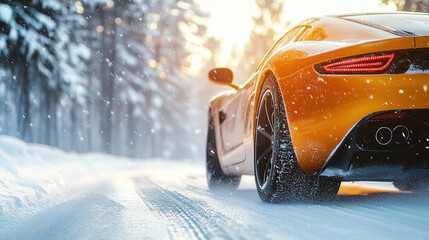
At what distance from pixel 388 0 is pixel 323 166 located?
867 centimetres

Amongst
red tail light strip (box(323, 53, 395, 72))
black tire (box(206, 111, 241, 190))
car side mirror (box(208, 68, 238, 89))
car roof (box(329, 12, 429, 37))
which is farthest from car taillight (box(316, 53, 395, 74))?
black tire (box(206, 111, 241, 190))

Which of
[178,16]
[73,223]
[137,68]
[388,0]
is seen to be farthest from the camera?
[178,16]

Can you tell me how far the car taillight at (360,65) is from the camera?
279 centimetres

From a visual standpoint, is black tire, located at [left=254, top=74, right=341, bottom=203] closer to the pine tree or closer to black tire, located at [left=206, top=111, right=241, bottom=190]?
black tire, located at [left=206, top=111, right=241, bottom=190]

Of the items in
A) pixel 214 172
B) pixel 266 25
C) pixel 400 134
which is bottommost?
pixel 214 172

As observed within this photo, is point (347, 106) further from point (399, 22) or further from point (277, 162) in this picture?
point (399, 22)

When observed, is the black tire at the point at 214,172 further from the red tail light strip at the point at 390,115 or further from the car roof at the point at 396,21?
the red tail light strip at the point at 390,115

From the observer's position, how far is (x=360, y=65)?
2842 mm

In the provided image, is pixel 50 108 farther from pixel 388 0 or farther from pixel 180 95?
pixel 388 0

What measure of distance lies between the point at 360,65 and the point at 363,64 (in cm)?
2

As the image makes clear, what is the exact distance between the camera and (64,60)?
19000 mm

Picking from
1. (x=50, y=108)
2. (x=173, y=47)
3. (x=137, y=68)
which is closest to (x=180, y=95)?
(x=173, y=47)

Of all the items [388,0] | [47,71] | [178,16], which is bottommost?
[47,71]

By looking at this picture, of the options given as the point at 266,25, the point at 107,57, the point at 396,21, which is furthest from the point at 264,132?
the point at 266,25
